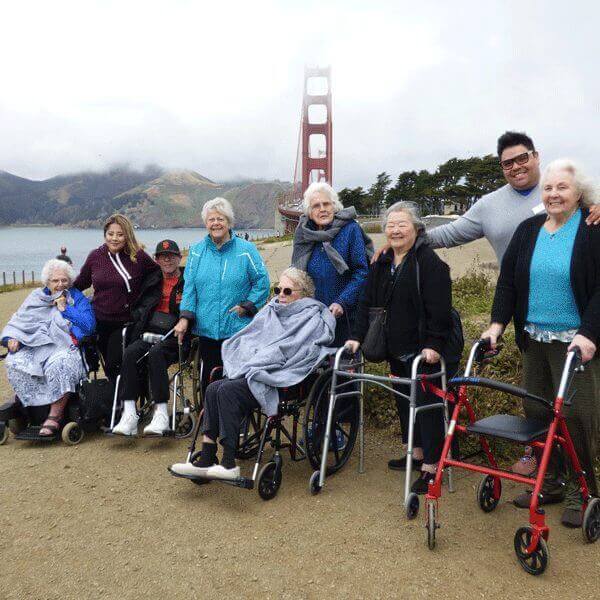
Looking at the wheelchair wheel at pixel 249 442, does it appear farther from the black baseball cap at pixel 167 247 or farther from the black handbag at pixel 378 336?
the black baseball cap at pixel 167 247

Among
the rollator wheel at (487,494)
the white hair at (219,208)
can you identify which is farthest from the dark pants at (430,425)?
the white hair at (219,208)

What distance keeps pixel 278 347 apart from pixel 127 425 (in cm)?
136

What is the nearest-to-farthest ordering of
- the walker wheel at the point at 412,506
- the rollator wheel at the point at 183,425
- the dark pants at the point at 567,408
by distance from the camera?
the dark pants at the point at 567,408 → the walker wheel at the point at 412,506 → the rollator wheel at the point at 183,425

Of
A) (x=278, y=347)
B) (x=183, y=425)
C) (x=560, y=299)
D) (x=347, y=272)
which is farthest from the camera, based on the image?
(x=183, y=425)

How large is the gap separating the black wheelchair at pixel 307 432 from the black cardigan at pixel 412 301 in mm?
328

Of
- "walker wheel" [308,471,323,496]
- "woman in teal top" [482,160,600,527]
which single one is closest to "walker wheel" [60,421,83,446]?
"walker wheel" [308,471,323,496]

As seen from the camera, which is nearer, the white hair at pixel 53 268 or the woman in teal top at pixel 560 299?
the woman in teal top at pixel 560 299

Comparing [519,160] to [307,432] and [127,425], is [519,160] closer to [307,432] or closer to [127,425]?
[307,432]

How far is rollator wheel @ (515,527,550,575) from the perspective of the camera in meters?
2.47

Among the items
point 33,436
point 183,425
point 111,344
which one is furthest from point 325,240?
point 33,436

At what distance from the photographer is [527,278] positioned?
2863 millimetres

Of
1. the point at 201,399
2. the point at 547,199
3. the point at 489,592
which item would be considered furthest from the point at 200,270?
the point at 489,592

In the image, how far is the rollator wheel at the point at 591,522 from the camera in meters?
2.70

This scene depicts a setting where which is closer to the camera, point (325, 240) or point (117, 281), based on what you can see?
point (325, 240)
